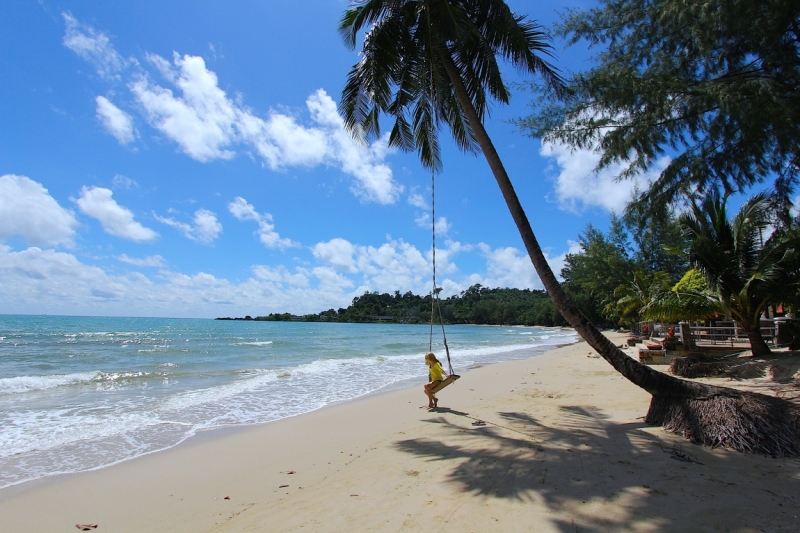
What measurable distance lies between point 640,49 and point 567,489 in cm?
686

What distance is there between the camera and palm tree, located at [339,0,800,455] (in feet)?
15.6

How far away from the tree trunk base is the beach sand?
7.9 inches

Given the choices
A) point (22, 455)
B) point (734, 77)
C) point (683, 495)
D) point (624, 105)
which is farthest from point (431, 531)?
point (734, 77)

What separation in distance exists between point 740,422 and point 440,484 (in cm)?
339

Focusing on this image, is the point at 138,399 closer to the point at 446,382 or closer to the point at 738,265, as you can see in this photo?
the point at 446,382

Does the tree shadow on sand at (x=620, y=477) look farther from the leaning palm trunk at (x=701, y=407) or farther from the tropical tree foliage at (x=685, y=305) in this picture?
the tropical tree foliage at (x=685, y=305)

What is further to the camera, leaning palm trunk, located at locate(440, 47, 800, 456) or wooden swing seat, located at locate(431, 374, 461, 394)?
wooden swing seat, located at locate(431, 374, 461, 394)

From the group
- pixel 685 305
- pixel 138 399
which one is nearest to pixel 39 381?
pixel 138 399

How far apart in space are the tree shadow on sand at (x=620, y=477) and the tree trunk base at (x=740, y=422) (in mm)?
172

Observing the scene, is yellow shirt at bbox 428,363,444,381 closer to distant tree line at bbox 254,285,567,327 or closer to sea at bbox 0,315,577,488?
sea at bbox 0,315,577,488

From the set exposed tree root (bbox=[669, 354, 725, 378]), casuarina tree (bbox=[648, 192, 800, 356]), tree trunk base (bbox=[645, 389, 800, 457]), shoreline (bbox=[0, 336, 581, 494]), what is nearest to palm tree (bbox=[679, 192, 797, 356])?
casuarina tree (bbox=[648, 192, 800, 356])

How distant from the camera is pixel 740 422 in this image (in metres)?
4.65

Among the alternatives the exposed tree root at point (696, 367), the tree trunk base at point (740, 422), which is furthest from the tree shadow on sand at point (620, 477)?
the exposed tree root at point (696, 367)

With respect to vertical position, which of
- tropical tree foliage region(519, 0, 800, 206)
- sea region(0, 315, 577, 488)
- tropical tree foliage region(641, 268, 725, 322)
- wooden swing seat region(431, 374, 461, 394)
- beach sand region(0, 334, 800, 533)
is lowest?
sea region(0, 315, 577, 488)
